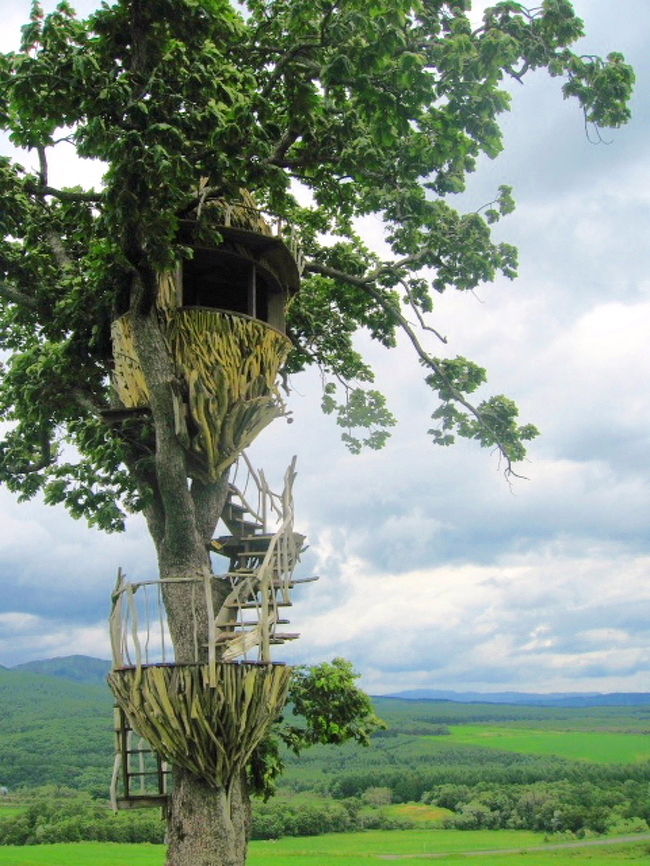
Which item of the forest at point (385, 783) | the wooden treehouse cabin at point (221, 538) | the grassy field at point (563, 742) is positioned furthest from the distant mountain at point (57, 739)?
the grassy field at point (563, 742)

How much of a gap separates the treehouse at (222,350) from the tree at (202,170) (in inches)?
10.5

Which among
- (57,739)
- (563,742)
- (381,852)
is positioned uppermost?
(57,739)

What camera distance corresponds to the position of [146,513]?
13.2 metres

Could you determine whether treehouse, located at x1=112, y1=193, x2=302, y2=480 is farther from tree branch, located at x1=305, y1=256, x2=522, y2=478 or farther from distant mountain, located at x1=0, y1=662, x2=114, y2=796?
distant mountain, located at x1=0, y1=662, x2=114, y2=796

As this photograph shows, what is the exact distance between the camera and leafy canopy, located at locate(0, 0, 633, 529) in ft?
31.6

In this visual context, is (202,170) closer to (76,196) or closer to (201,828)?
(76,196)

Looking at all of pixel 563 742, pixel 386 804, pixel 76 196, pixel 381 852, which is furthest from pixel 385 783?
pixel 76 196

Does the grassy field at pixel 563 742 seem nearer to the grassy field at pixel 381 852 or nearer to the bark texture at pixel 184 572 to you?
the grassy field at pixel 381 852

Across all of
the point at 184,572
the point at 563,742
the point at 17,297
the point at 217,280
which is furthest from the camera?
the point at 563,742

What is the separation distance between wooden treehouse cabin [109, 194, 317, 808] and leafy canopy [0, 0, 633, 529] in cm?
100

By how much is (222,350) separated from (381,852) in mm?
29675

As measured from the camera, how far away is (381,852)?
3531 cm

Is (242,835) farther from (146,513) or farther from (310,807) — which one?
(310,807)

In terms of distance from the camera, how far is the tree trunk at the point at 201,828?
1088 centimetres
